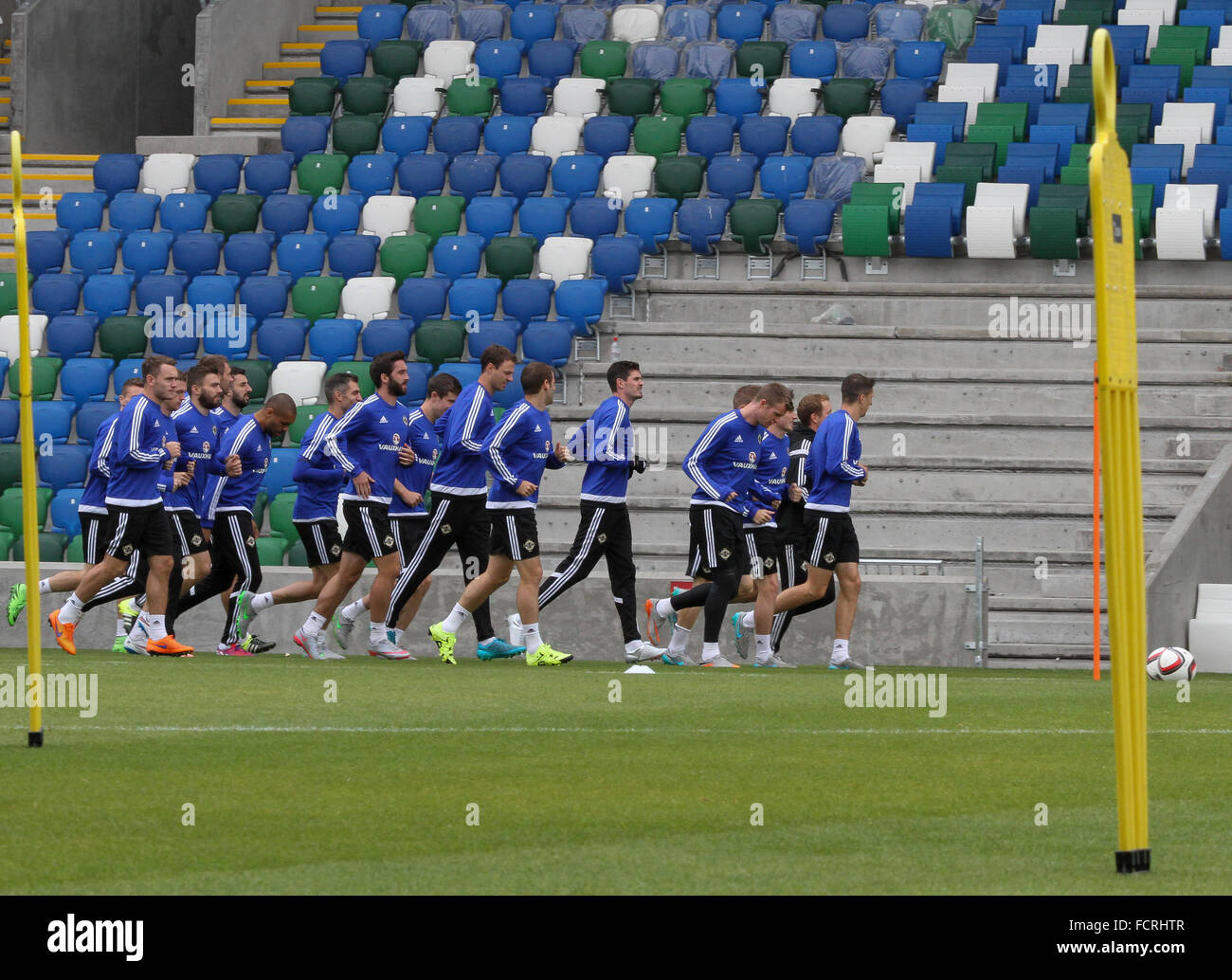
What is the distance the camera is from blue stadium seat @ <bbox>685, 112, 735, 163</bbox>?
942 inches

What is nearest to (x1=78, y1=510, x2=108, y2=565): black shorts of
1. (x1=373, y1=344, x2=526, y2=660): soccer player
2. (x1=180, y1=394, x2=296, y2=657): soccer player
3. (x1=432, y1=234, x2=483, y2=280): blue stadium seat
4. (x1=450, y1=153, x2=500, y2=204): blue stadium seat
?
(x1=180, y1=394, x2=296, y2=657): soccer player

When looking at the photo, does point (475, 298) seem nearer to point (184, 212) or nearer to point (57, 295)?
point (184, 212)

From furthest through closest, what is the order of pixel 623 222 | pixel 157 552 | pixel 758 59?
pixel 758 59, pixel 623 222, pixel 157 552

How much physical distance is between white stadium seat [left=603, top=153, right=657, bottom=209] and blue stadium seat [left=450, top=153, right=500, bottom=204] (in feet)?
4.89

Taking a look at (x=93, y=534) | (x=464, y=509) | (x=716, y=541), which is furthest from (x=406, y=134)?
(x=716, y=541)

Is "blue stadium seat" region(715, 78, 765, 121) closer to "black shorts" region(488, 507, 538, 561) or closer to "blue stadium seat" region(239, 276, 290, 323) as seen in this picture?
"blue stadium seat" region(239, 276, 290, 323)

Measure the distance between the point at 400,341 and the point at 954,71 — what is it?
25.2ft

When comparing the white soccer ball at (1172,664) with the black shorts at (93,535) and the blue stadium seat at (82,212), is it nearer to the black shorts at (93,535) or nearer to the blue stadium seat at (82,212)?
the black shorts at (93,535)

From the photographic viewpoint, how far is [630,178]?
924 inches

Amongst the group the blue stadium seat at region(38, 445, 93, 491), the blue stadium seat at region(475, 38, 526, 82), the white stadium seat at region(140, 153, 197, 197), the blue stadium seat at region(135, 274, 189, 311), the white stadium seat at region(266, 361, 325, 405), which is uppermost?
the blue stadium seat at region(475, 38, 526, 82)

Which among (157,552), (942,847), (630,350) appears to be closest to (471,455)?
(157,552)

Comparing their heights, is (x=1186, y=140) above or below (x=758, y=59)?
below
